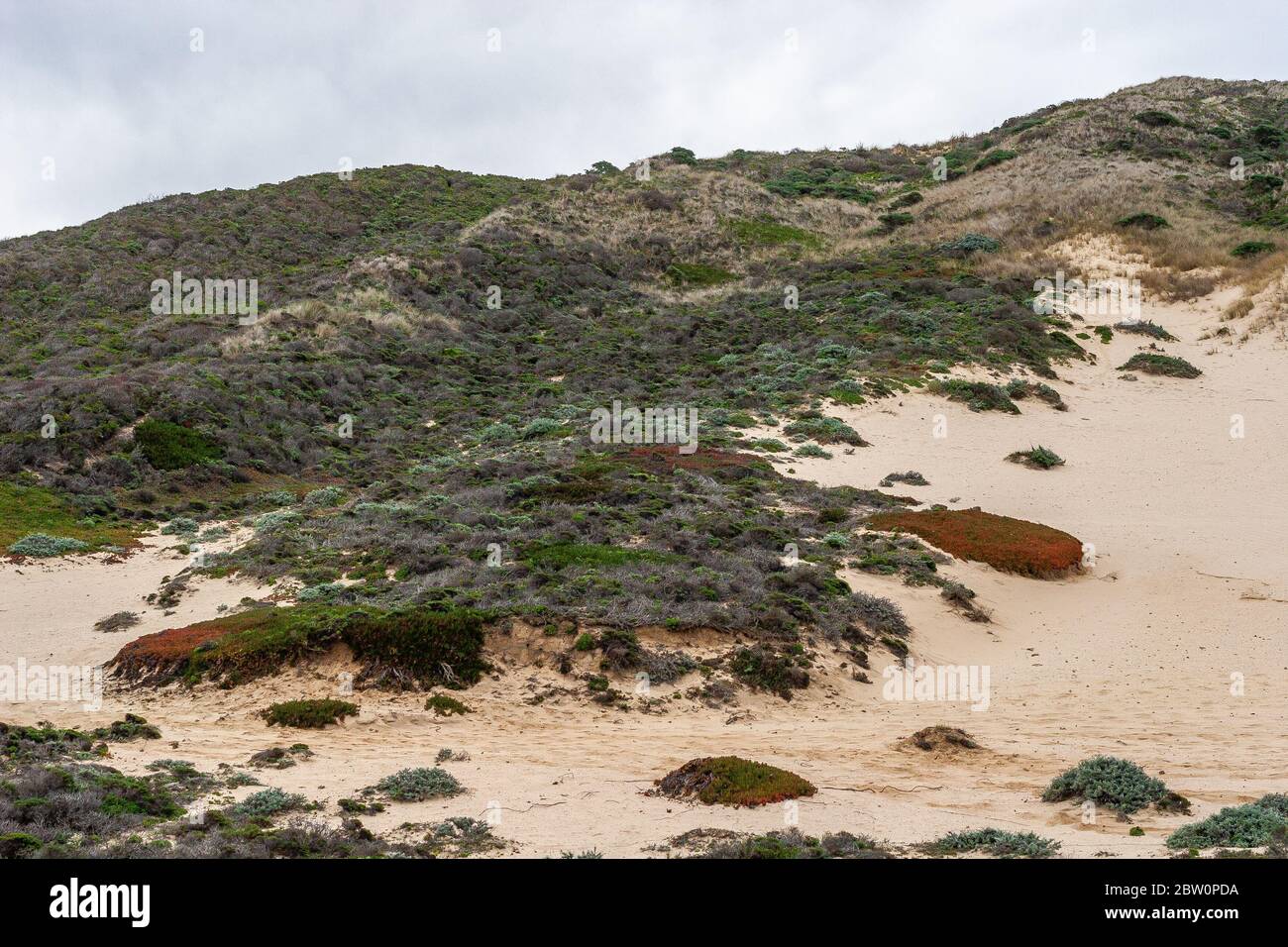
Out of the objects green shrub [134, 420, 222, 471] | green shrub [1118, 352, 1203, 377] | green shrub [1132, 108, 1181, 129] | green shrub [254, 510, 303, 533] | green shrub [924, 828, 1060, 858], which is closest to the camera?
green shrub [924, 828, 1060, 858]

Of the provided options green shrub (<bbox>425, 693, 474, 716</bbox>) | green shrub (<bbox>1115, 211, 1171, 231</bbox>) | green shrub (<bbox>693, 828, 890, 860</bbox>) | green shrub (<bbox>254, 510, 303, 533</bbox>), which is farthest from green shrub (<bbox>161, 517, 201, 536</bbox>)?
green shrub (<bbox>1115, 211, 1171, 231</bbox>)

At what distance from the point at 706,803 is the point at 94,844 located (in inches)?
206

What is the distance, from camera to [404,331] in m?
40.3

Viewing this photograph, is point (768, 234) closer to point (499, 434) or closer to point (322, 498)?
point (499, 434)

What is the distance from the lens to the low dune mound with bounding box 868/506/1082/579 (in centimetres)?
1914

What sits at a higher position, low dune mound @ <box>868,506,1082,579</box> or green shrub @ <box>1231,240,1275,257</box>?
green shrub @ <box>1231,240,1275,257</box>

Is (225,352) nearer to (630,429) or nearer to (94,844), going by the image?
(630,429)

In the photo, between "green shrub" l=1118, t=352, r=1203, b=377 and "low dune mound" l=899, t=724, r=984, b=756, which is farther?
"green shrub" l=1118, t=352, r=1203, b=377

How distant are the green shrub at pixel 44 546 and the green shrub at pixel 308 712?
9533 millimetres

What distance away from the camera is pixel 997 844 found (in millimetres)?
7633

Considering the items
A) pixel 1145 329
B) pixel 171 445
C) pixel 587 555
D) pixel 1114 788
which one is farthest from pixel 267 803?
pixel 1145 329

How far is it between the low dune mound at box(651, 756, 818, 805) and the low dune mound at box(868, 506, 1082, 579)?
10.8 m

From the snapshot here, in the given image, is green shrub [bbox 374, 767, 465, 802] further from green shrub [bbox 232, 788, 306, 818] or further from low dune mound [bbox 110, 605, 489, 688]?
low dune mound [bbox 110, 605, 489, 688]
